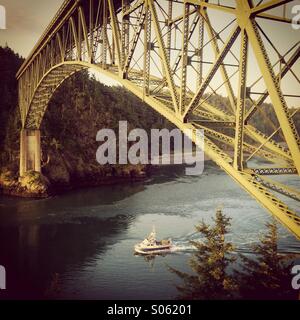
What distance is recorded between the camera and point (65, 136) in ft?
169

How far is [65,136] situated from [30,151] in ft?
30.4

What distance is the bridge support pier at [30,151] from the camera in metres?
41.8

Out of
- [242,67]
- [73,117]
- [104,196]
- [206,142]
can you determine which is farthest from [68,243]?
[73,117]

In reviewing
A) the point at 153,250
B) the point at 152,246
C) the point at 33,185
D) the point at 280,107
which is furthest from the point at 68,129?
the point at 280,107

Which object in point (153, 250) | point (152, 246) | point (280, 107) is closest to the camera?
point (280, 107)

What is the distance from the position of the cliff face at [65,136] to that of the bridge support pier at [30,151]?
1.37 metres

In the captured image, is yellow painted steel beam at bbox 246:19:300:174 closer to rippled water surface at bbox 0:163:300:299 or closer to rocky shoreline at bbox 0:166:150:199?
rippled water surface at bbox 0:163:300:299

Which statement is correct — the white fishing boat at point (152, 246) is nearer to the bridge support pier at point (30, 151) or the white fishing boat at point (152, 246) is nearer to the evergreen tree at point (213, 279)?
the evergreen tree at point (213, 279)

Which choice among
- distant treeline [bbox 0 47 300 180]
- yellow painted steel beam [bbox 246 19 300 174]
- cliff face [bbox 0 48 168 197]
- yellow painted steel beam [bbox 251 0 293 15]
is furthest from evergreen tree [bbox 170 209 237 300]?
Result: distant treeline [bbox 0 47 300 180]

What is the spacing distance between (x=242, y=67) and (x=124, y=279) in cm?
1362

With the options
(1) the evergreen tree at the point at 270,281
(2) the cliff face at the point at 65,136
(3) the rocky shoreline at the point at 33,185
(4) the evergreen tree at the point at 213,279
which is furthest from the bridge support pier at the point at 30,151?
(1) the evergreen tree at the point at 270,281

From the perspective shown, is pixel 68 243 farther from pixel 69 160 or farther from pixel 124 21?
pixel 69 160

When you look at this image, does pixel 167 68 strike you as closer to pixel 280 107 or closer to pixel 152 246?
pixel 280 107

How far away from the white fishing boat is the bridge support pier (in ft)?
76.0
